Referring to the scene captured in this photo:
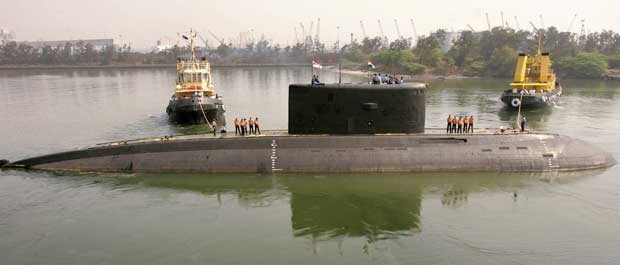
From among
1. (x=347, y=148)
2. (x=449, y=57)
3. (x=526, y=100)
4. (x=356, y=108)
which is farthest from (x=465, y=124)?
(x=449, y=57)

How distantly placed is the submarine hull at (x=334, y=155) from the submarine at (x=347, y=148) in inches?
1.4

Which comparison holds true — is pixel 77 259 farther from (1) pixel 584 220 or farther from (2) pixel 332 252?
(1) pixel 584 220

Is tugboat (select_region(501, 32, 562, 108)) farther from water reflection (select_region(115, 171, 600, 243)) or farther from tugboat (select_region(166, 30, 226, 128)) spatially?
tugboat (select_region(166, 30, 226, 128))

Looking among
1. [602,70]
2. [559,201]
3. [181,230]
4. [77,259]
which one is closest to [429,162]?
[559,201]

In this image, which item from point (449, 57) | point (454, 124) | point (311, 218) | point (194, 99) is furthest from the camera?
point (449, 57)

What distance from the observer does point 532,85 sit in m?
40.1

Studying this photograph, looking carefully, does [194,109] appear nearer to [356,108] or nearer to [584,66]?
[356,108]

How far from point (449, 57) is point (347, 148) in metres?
86.2

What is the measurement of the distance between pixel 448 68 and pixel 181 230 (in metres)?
85.0

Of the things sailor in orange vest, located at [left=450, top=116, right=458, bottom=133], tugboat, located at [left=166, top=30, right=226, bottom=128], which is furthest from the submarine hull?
tugboat, located at [left=166, top=30, right=226, bottom=128]

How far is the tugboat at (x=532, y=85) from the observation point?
36938 millimetres

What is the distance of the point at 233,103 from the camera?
45375 millimetres

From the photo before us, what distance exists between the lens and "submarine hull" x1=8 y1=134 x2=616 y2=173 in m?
16.1

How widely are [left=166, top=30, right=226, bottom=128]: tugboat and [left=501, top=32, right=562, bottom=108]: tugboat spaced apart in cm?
2271
